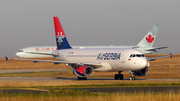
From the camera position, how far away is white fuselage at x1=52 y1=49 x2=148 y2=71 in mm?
42281

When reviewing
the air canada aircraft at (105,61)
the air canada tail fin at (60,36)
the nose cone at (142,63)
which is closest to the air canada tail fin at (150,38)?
the air canada tail fin at (60,36)


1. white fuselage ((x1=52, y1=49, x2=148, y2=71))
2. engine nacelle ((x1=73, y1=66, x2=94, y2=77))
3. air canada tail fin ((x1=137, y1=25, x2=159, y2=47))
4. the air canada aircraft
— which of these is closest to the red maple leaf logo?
air canada tail fin ((x1=137, y1=25, x2=159, y2=47))

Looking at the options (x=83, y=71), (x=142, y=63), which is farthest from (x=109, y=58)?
(x=142, y=63)

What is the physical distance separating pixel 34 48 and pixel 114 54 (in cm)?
9178

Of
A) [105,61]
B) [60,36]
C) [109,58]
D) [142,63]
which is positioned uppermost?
[60,36]

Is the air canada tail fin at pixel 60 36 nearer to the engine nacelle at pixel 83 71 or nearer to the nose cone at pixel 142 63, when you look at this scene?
the engine nacelle at pixel 83 71

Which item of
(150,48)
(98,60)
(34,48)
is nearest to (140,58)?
(98,60)

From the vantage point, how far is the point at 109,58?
45688 mm

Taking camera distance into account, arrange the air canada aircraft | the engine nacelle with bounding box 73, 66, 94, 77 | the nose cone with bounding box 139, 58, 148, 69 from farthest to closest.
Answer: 1. the engine nacelle with bounding box 73, 66, 94, 77
2. the air canada aircraft
3. the nose cone with bounding box 139, 58, 148, 69

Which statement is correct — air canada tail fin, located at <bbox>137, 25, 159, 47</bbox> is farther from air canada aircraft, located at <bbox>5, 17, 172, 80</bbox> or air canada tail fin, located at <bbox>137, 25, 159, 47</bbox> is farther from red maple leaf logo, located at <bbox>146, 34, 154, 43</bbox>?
air canada aircraft, located at <bbox>5, 17, 172, 80</bbox>

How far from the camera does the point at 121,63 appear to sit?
4400cm

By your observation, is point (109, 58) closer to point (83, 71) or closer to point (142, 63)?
point (83, 71)

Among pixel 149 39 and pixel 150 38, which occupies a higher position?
pixel 150 38

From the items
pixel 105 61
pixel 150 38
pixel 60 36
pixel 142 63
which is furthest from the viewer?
pixel 150 38
